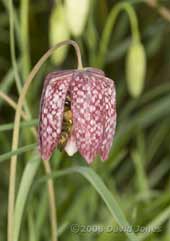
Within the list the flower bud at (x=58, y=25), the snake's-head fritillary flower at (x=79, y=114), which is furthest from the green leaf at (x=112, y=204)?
the flower bud at (x=58, y=25)

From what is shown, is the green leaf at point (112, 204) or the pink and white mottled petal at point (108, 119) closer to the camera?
the green leaf at point (112, 204)

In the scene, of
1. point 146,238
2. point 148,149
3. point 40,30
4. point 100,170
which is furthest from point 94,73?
point 40,30

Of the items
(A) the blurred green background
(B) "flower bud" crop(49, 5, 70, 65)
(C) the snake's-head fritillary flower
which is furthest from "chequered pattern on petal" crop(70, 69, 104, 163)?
(B) "flower bud" crop(49, 5, 70, 65)

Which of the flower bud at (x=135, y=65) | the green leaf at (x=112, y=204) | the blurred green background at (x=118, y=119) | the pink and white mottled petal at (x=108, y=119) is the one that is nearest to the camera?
the green leaf at (x=112, y=204)

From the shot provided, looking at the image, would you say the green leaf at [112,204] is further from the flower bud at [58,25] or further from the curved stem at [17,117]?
the flower bud at [58,25]

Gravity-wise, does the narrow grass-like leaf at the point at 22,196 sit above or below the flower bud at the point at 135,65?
below

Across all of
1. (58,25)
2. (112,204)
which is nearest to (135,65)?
(58,25)

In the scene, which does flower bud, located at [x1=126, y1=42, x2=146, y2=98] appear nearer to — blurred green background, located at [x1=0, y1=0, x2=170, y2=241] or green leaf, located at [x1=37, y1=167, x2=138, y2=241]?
blurred green background, located at [x1=0, y1=0, x2=170, y2=241]
